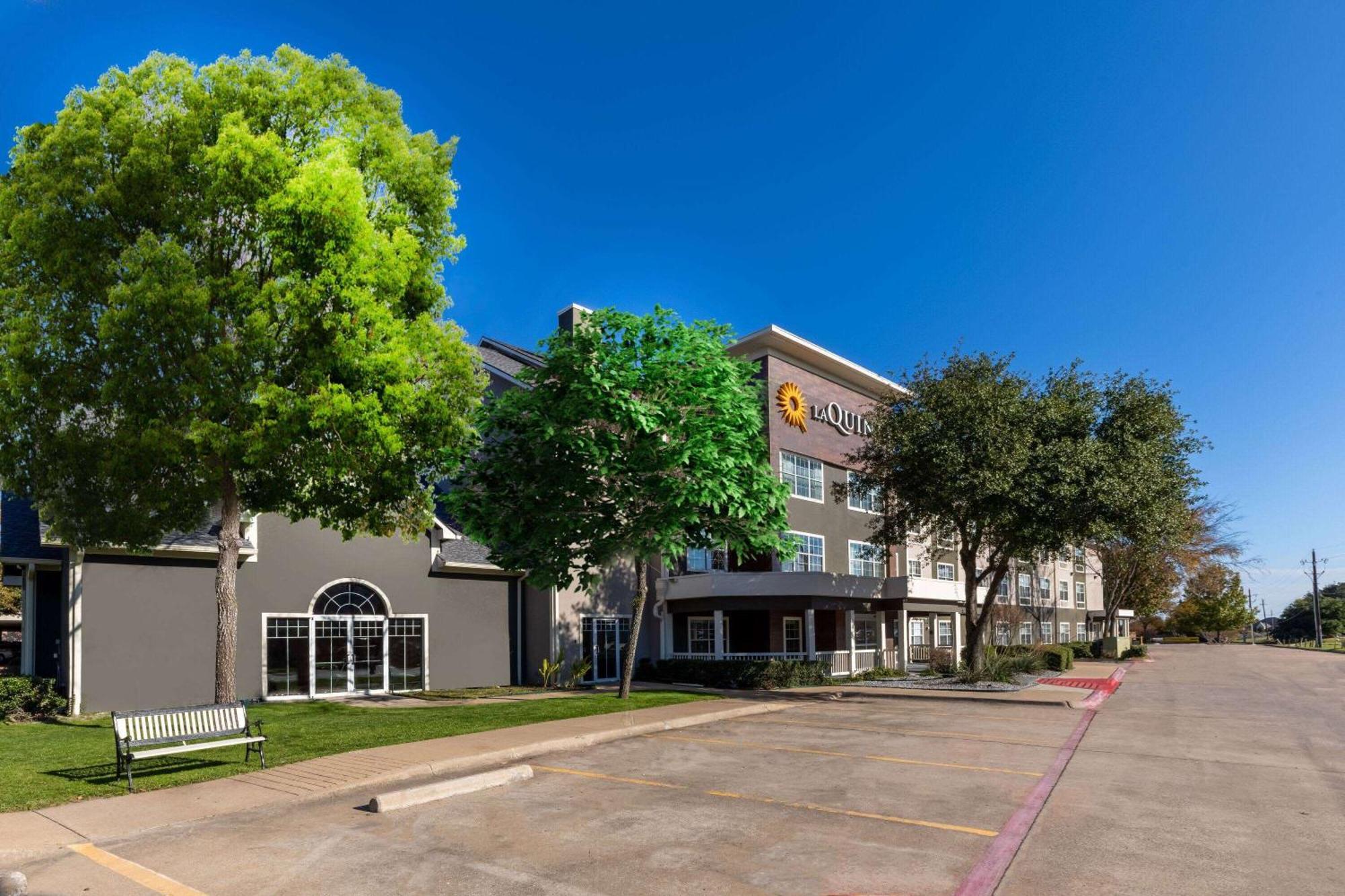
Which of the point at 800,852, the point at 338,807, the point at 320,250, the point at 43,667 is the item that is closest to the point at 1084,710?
the point at 800,852

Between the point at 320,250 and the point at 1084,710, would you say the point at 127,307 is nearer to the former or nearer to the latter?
the point at 320,250

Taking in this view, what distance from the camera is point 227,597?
15.3m

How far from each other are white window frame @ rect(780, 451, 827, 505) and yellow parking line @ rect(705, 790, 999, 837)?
862 inches

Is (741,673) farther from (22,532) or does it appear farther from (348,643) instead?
(22,532)

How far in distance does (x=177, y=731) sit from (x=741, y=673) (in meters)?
19.7

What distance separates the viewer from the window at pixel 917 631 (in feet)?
141

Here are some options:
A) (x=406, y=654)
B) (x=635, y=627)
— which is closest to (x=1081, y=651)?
(x=635, y=627)

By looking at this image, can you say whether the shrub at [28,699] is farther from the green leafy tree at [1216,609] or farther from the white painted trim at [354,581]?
the green leafy tree at [1216,609]

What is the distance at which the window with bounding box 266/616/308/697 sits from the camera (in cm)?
2255

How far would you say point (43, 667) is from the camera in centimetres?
2205

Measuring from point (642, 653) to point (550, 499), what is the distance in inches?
532

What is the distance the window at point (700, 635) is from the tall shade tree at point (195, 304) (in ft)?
61.9

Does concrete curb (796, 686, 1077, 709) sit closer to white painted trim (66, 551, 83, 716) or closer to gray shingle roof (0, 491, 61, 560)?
white painted trim (66, 551, 83, 716)

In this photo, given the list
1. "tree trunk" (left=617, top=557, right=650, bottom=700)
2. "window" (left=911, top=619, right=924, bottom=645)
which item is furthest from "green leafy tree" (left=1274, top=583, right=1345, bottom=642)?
"tree trunk" (left=617, top=557, right=650, bottom=700)
